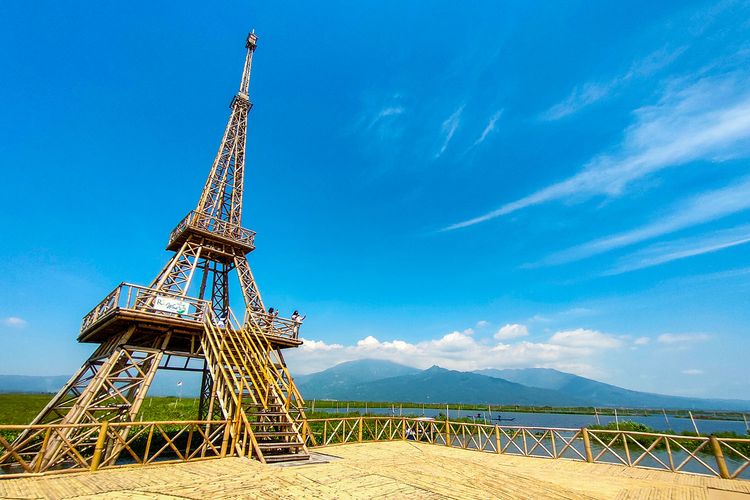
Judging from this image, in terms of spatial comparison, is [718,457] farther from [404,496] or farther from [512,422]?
[512,422]

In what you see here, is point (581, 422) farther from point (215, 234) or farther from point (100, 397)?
point (100, 397)

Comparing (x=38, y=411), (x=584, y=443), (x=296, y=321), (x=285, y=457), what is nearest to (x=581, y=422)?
(x=584, y=443)

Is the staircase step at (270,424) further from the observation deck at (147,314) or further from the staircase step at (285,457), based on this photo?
the observation deck at (147,314)

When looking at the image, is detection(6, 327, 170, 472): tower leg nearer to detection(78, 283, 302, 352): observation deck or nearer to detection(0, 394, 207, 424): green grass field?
detection(78, 283, 302, 352): observation deck

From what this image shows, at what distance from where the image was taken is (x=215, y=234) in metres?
19.0

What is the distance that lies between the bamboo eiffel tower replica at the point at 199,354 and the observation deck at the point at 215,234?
0.19 feet

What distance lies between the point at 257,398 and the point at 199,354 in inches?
150

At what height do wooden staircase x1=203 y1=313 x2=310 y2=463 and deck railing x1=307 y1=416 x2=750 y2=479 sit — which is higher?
wooden staircase x1=203 y1=313 x2=310 y2=463

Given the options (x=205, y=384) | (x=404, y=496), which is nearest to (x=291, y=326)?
(x=205, y=384)

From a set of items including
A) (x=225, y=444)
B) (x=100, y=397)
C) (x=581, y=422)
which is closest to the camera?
(x=225, y=444)

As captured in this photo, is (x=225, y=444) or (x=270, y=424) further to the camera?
(x=270, y=424)

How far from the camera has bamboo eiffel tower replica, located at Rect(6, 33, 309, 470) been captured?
447 inches

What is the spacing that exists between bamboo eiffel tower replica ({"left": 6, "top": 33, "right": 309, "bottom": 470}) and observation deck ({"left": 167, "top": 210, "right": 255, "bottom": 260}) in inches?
2.3

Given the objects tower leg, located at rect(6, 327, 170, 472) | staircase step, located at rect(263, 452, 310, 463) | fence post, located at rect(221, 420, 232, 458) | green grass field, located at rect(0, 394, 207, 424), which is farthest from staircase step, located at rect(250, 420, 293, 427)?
green grass field, located at rect(0, 394, 207, 424)
